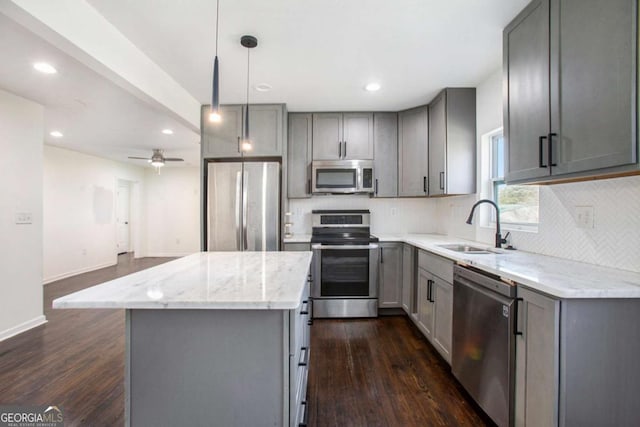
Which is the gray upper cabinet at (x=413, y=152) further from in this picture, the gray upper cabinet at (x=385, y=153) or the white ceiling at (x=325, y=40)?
the white ceiling at (x=325, y=40)

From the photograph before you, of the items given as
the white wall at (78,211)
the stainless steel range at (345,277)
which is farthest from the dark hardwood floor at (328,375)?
the white wall at (78,211)

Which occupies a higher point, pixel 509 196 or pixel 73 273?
pixel 509 196

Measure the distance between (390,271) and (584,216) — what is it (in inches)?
72.5

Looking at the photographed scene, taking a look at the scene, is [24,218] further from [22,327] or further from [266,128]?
[266,128]

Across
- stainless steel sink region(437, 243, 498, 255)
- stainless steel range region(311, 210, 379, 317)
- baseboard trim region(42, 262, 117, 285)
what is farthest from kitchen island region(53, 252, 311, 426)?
baseboard trim region(42, 262, 117, 285)

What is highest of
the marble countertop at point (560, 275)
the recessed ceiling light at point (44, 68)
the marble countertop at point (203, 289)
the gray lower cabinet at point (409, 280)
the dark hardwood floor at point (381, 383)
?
the recessed ceiling light at point (44, 68)

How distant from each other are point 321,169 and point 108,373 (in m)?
2.73

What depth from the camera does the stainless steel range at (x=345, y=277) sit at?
10.2ft

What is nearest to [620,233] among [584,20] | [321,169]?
[584,20]

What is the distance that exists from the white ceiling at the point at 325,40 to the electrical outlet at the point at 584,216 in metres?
1.29

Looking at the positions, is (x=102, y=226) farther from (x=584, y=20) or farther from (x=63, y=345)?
(x=584, y=20)

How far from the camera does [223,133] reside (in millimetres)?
3270

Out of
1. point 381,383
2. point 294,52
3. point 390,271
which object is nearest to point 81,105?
point 294,52

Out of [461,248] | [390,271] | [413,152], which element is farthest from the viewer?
[413,152]
